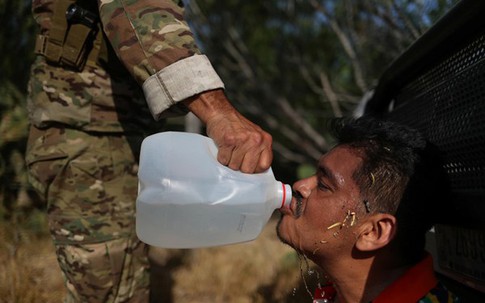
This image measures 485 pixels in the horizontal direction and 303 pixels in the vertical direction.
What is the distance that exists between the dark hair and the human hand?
0.41 m

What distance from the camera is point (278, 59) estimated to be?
26.7ft

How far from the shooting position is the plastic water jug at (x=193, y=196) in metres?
1.67

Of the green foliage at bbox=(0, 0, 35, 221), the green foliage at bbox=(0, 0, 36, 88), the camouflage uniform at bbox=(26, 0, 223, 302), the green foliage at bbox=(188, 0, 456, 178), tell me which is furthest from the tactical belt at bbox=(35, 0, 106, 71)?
the green foliage at bbox=(188, 0, 456, 178)

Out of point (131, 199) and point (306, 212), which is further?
point (131, 199)

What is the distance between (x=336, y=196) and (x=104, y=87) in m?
1.00

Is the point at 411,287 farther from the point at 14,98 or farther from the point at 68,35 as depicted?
the point at 14,98

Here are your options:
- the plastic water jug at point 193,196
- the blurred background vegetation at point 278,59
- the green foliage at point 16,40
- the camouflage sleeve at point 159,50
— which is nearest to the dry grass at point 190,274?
the blurred background vegetation at point 278,59

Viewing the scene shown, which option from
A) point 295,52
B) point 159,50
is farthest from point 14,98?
point 295,52

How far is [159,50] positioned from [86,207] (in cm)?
77

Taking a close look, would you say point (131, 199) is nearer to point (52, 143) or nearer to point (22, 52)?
point (52, 143)

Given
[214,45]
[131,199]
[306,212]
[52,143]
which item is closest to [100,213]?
[131,199]

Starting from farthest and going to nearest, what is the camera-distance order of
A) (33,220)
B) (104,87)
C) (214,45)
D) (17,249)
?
1. (214,45)
2. (33,220)
3. (17,249)
4. (104,87)

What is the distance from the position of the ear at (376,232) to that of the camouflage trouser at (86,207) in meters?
0.93

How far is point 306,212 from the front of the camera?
180 cm
